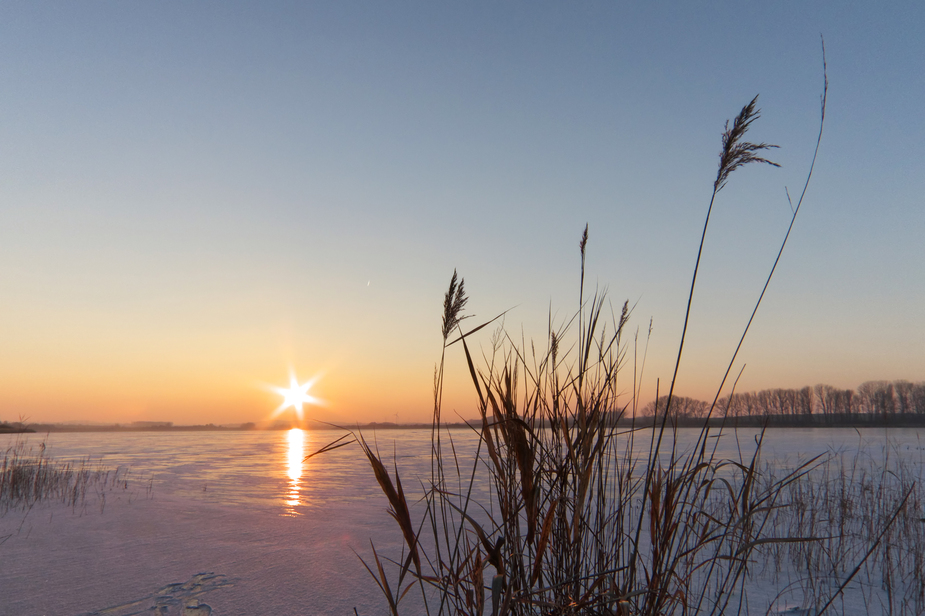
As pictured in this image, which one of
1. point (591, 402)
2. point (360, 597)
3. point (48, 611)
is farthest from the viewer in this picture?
point (360, 597)

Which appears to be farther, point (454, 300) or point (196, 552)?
point (196, 552)

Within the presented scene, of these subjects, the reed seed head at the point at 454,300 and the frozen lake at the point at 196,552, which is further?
the frozen lake at the point at 196,552

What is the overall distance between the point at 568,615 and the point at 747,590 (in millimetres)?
3271

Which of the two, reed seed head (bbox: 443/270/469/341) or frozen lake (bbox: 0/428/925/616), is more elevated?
reed seed head (bbox: 443/270/469/341)

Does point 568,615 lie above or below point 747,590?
above

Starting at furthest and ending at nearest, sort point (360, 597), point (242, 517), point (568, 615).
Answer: point (242, 517)
point (360, 597)
point (568, 615)

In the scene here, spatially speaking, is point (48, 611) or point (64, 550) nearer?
point (48, 611)

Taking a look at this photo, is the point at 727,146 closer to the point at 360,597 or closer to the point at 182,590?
the point at 360,597

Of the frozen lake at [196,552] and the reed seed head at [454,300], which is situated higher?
the reed seed head at [454,300]

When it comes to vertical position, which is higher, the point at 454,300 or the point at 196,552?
the point at 454,300

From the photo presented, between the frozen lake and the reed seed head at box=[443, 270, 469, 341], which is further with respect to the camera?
the frozen lake

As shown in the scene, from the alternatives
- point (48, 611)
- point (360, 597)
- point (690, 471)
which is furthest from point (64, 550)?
point (690, 471)

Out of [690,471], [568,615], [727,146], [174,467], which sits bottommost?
[174,467]

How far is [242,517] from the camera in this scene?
22.7 ft
